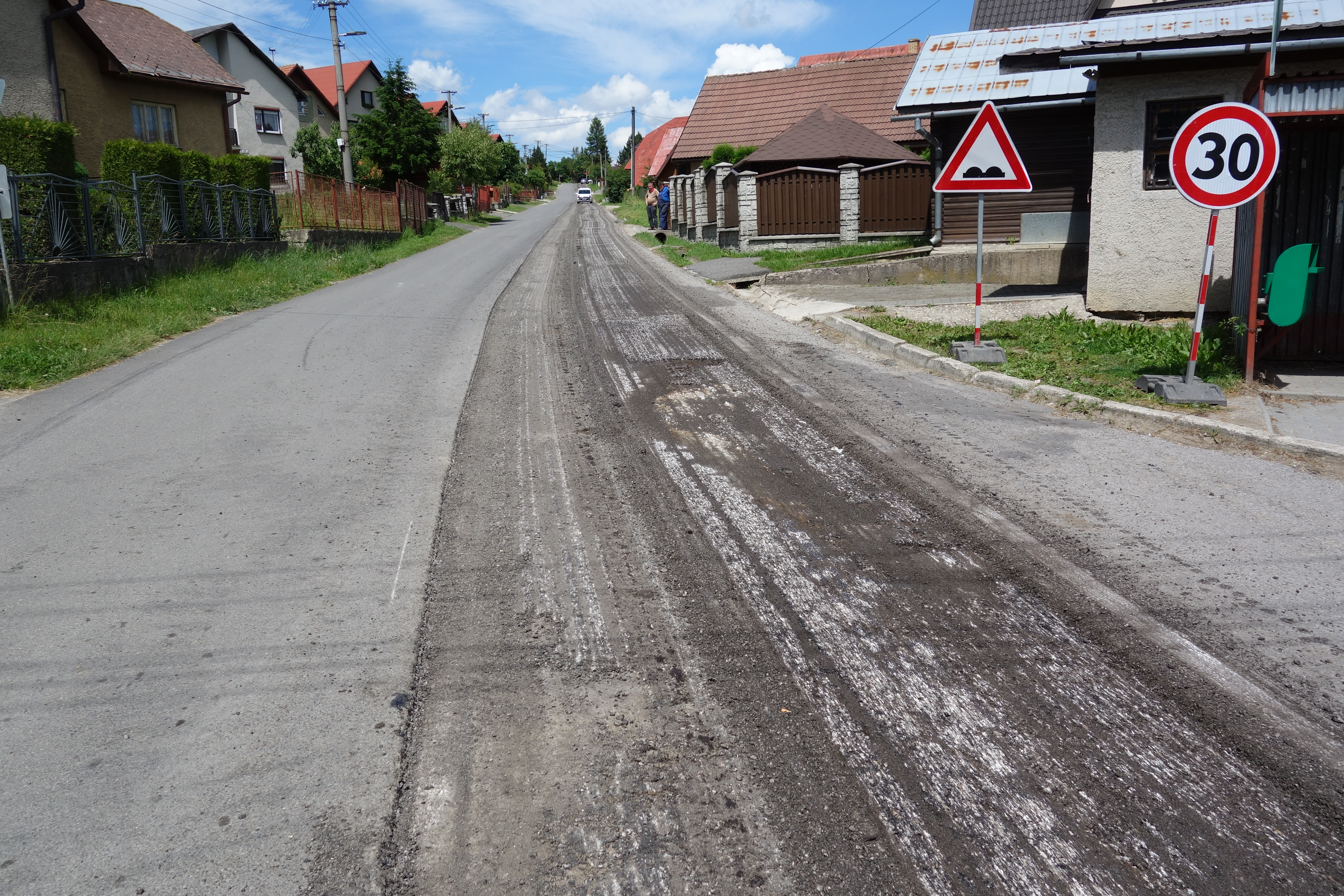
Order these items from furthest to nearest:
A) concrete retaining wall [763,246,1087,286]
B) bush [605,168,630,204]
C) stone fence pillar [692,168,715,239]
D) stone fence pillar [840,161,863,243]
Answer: bush [605,168,630,204], stone fence pillar [692,168,715,239], stone fence pillar [840,161,863,243], concrete retaining wall [763,246,1087,286]

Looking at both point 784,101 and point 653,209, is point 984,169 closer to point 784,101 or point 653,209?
point 784,101

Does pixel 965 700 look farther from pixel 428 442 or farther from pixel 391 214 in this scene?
pixel 391 214

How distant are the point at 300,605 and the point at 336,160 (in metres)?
50.6

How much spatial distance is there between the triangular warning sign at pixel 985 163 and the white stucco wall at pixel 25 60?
24.9m

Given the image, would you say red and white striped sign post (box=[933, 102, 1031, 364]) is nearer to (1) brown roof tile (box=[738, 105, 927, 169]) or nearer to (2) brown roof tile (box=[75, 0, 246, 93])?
(1) brown roof tile (box=[738, 105, 927, 169])

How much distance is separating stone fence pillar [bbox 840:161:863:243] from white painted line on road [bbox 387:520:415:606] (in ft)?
67.4

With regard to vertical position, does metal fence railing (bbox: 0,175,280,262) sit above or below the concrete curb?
above

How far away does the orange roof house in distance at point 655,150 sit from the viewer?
208ft

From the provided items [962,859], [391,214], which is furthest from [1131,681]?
[391,214]

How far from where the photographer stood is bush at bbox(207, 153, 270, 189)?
22.1m

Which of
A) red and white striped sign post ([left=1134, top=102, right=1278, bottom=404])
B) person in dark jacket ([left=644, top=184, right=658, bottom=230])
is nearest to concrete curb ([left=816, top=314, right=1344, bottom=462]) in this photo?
red and white striped sign post ([left=1134, top=102, right=1278, bottom=404])

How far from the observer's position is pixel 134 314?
43.5ft

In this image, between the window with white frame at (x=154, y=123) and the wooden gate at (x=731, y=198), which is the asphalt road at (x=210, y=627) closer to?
the wooden gate at (x=731, y=198)

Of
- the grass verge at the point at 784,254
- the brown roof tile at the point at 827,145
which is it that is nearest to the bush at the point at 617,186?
the brown roof tile at the point at 827,145
